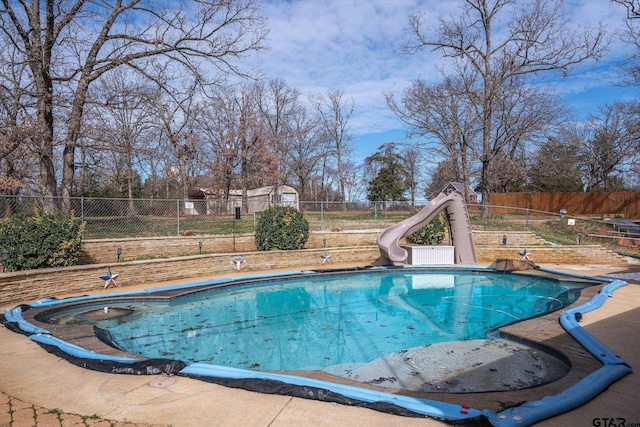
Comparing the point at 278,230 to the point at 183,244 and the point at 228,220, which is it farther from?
Result: the point at 228,220

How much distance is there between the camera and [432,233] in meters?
17.0

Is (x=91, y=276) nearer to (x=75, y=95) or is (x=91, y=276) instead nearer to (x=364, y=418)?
(x=75, y=95)

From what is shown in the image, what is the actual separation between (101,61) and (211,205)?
9.08 metres

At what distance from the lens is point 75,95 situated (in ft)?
47.4

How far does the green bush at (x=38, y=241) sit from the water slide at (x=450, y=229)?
927 cm

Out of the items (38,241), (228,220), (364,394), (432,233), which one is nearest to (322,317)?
(364,394)

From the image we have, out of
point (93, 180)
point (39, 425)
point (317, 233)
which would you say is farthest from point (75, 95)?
point (93, 180)

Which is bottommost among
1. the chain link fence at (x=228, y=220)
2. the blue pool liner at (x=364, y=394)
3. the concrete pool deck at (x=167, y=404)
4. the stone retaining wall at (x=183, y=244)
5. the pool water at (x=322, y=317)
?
the pool water at (x=322, y=317)

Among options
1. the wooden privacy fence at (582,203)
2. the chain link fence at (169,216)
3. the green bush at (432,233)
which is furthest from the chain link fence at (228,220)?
the wooden privacy fence at (582,203)

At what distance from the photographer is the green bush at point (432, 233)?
17.0 m

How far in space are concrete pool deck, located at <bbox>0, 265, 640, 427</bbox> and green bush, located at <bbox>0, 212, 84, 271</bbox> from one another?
577 centimetres

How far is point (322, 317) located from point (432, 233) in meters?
9.39

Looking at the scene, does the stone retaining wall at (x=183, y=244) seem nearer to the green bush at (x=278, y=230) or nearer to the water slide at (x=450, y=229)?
the green bush at (x=278, y=230)

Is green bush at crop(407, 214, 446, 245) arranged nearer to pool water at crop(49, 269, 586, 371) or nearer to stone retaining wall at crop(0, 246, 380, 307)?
stone retaining wall at crop(0, 246, 380, 307)
